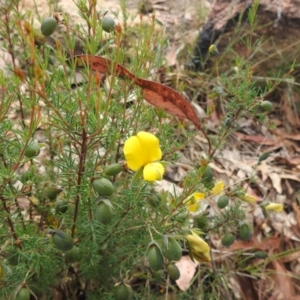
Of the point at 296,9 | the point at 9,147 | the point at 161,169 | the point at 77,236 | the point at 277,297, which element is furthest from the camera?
the point at 296,9

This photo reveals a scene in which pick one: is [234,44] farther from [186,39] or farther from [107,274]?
[107,274]

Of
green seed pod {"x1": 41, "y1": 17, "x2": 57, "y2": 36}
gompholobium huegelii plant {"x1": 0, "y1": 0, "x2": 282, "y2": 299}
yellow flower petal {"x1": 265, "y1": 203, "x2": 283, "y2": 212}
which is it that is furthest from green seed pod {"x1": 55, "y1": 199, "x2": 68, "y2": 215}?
yellow flower petal {"x1": 265, "y1": 203, "x2": 283, "y2": 212}

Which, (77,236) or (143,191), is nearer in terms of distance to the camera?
(143,191)

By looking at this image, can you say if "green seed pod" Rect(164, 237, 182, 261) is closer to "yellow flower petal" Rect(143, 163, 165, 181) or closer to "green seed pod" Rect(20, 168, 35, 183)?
"yellow flower petal" Rect(143, 163, 165, 181)

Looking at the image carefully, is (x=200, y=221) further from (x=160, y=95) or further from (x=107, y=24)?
(x=107, y=24)

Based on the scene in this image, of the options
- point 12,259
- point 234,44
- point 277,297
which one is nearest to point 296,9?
point 234,44

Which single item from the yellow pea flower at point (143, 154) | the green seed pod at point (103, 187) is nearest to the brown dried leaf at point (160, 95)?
the yellow pea flower at point (143, 154)

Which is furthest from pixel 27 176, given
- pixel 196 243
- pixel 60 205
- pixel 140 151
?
pixel 196 243

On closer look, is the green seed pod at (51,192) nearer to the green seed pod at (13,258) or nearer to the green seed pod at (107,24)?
the green seed pod at (13,258)
